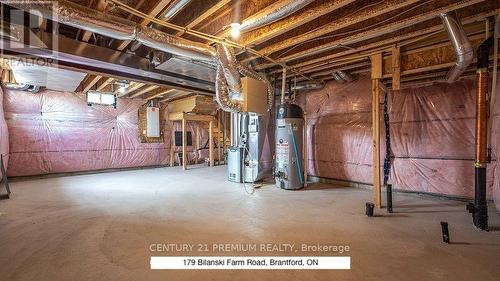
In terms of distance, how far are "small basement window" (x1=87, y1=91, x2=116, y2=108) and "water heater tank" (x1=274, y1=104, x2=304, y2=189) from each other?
15.7 feet

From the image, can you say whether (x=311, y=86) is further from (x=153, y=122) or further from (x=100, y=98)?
(x=100, y=98)

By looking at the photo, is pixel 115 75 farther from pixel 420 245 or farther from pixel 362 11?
pixel 420 245

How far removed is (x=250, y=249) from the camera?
74.7 inches

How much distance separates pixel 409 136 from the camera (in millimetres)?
3840

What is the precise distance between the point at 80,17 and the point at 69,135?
502 cm

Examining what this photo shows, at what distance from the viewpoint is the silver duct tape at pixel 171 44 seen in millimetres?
2273

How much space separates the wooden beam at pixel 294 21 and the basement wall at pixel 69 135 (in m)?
5.28

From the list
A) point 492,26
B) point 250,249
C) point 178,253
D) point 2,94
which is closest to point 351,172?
point 492,26

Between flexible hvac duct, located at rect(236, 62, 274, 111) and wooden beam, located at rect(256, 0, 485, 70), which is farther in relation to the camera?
flexible hvac duct, located at rect(236, 62, 274, 111)

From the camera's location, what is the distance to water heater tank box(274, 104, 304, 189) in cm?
406

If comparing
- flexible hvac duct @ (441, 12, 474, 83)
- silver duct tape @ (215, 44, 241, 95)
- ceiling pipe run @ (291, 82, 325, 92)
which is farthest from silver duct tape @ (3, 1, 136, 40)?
ceiling pipe run @ (291, 82, 325, 92)

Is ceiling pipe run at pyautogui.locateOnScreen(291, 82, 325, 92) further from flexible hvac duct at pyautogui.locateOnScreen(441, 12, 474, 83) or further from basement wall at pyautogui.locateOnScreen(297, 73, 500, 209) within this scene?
flexible hvac duct at pyautogui.locateOnScreen(441, 12, 474, 83)

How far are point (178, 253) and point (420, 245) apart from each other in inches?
81.1

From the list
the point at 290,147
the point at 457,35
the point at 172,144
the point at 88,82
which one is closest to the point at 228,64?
the point at 290,147
